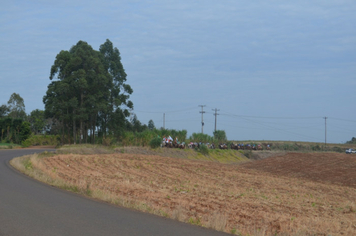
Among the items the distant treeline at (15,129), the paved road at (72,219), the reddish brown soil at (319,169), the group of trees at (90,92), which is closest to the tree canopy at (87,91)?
the group of trees at (90,92)

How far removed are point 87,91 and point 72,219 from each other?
147 ft

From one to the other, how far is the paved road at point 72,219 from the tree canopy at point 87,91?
37313mm

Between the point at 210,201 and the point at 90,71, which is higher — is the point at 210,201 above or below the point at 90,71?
below

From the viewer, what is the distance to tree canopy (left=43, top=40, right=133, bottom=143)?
49.5m

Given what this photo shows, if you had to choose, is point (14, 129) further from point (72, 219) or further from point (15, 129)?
point (72, 219)

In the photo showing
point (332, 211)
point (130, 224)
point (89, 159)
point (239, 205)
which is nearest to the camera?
point (130, 224)

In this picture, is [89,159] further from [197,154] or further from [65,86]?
[197,154]

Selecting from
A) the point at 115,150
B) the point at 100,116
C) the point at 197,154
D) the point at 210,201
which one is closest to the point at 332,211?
the point at 210,201

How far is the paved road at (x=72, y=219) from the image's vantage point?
8195mm

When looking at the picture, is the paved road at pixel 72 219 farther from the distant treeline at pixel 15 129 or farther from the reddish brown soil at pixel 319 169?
the distant treeline at pixel 15 129

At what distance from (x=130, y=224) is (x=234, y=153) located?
183ft

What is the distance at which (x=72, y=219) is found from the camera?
367 inches

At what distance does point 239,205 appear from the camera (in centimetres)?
1466

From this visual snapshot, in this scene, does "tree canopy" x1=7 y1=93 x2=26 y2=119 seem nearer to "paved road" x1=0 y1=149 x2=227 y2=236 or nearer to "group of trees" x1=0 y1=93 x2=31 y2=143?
"group of trees" x1=0 y1=93 x2=31 y2=143
